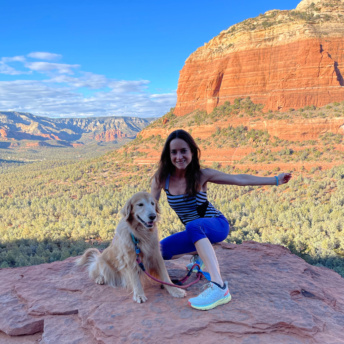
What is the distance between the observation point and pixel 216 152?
1495 inches

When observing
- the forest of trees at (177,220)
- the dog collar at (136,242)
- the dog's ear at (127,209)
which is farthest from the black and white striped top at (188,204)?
the forest of trees at (177,220)

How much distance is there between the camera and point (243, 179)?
3.49m

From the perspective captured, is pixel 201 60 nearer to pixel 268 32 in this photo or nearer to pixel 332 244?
pixel 268 32

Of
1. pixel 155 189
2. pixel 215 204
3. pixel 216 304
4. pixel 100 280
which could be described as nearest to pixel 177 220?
pixel 215 204

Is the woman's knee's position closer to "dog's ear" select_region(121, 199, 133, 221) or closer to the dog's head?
the dog's head

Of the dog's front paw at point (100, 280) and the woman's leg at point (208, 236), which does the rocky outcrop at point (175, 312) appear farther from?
the woman's leg at point (208, 236)

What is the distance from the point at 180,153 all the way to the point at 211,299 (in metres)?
1.72

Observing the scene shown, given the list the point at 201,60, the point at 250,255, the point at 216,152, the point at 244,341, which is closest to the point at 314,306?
the point at 244,341

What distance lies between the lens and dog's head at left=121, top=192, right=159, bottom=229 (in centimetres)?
312

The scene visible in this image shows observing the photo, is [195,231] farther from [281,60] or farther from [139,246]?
[281,60]

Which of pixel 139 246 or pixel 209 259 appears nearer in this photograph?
pixel 209 259

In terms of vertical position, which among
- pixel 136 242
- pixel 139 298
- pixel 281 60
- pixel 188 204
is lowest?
pixel 139 298

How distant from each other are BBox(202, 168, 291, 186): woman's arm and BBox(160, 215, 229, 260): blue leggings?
1.76 feet

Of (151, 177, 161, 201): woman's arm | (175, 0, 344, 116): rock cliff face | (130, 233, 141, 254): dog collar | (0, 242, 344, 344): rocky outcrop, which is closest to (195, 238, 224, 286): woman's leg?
(0, 242, 344, 344): rocky outcrop
